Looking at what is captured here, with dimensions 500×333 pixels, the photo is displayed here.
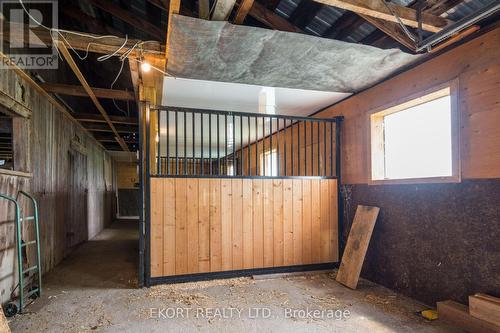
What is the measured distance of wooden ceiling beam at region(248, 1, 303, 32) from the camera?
8.02 feet

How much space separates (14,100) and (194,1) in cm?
201

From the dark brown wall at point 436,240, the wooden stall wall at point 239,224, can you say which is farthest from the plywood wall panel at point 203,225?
the dark brown wall at point 436,240

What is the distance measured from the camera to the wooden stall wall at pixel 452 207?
2014 mm

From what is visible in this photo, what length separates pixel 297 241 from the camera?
3473 mm

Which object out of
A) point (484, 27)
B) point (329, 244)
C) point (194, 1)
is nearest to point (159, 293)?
point (329, 244)

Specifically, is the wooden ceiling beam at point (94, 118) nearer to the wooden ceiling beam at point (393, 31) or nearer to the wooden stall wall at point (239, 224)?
the wooden stall wall at point (239, 224)

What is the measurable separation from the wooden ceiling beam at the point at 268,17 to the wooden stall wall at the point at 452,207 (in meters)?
1.22

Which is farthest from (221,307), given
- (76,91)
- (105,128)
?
(105,128)

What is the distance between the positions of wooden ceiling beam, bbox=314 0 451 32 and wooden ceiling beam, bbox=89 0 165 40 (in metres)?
2.48

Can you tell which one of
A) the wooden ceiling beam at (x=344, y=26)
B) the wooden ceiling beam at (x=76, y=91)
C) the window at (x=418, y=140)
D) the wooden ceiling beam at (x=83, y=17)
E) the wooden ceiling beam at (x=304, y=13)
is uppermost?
the wooden ceiling beam at (x=83, y=17)

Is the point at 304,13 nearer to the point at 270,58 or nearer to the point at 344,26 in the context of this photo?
the point at 344,26

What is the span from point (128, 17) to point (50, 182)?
2368 millimetres

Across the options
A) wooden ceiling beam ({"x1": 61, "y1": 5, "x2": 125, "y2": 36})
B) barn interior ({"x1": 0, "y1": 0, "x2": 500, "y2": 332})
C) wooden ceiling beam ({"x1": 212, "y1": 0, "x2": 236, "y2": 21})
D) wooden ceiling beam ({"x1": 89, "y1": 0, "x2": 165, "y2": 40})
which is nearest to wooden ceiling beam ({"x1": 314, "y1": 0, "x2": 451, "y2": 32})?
barn interior ({"x1": 0, "y1": 0, "x2": 500, "y2": 332})

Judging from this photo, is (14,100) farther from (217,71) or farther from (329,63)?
(329,63)
